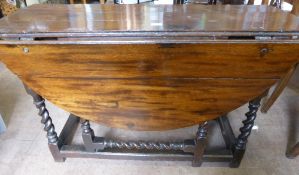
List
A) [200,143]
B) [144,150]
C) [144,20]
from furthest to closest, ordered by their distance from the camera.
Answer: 1. [144,150]
2. [200,143]
3. [144,20]

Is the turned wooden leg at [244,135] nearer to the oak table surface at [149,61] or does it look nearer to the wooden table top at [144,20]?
the oak table surface at [149,61]

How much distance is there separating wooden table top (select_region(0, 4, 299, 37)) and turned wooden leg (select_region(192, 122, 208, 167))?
0.47m

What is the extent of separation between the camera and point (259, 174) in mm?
1288

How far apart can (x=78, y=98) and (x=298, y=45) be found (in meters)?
0.90

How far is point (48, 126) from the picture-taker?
4.01 feet

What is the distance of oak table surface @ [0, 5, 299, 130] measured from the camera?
89 centimetres

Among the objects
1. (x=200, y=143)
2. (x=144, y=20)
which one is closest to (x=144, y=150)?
(x=200, y=143)

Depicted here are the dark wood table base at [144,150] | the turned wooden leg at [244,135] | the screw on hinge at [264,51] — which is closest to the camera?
the screw on hinge at [264,51]

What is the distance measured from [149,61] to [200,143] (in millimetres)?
537

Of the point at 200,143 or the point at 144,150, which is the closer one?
the point at 200,143

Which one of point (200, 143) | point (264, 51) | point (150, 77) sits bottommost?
point (200, 143)

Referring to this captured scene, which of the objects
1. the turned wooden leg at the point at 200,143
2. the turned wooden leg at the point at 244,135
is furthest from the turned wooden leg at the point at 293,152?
the turned wooden leg at the point at 200,143

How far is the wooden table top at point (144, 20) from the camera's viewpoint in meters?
0.92

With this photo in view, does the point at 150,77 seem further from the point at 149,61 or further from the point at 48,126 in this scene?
the point at 48,126
